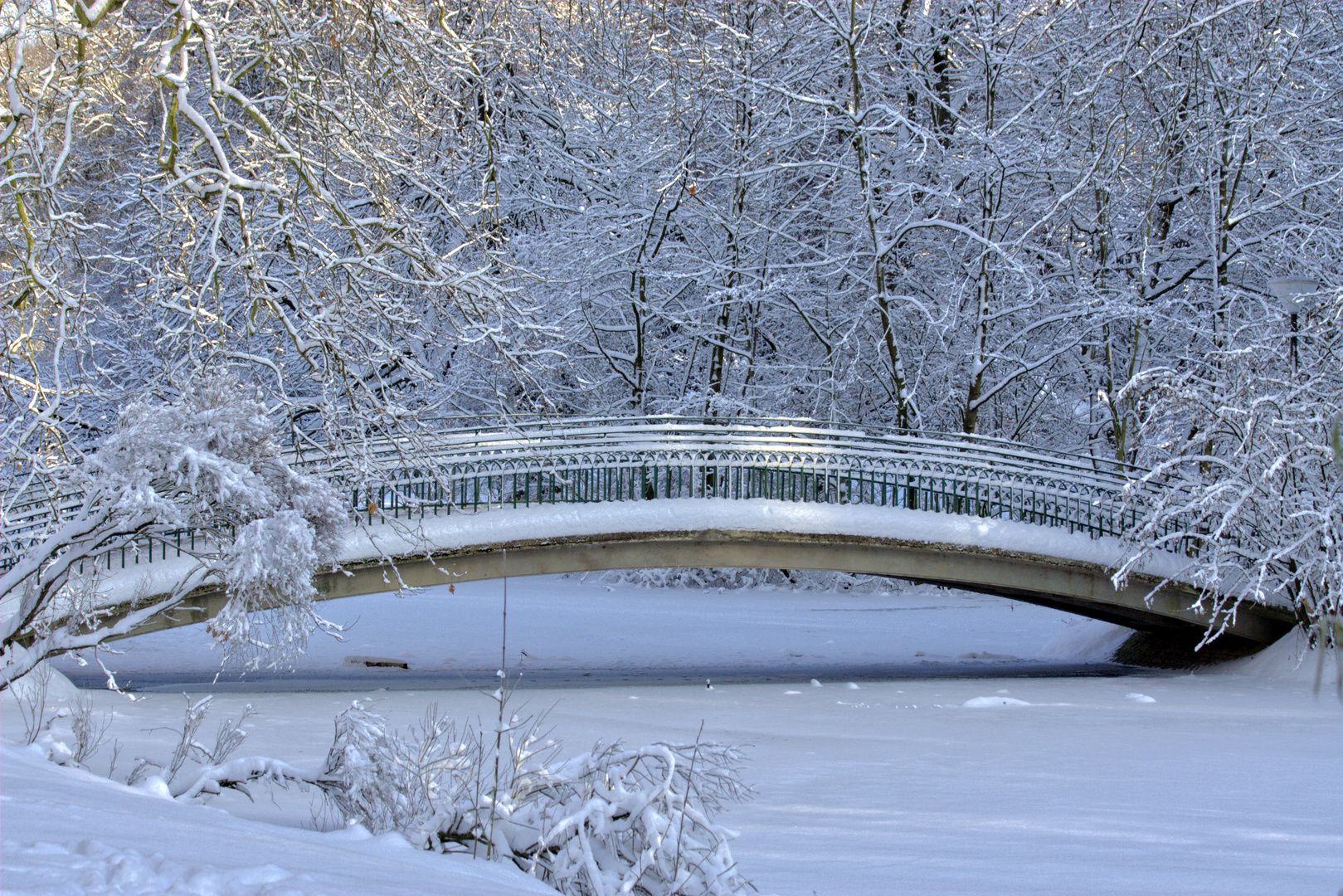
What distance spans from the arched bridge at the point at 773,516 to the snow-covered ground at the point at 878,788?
1.19 m

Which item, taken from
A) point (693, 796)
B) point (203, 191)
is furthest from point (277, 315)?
point (693, 796)

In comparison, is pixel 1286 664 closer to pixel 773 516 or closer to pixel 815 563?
pixel 815 563

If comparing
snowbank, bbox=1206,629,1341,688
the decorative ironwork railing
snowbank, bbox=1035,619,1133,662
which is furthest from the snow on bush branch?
snowbank, bbox=1035,619,1133,662

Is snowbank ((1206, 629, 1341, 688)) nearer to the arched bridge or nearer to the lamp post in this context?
the arched bridge

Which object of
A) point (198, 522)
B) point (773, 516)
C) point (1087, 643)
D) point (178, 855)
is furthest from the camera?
point (1087, 643)

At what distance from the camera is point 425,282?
7.21 meters

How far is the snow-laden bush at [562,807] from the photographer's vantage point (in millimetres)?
3730

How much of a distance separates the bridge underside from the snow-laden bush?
682cm

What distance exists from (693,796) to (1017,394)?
15.5m

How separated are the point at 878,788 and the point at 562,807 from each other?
2825 millimetres


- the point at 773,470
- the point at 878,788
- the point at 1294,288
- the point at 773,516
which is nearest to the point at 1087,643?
the point at 773,470

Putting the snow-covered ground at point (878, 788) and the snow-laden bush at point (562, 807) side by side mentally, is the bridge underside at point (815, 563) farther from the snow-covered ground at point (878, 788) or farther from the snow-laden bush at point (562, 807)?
the snow-laden bush at point (562, 807)

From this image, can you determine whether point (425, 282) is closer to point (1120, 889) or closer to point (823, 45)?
point (1120, 889)

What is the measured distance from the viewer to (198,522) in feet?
24.1
